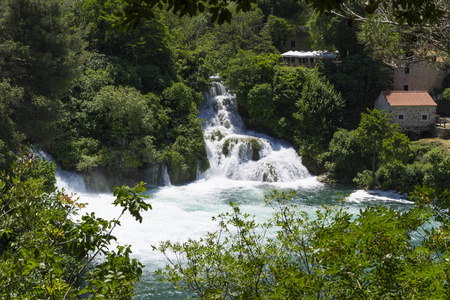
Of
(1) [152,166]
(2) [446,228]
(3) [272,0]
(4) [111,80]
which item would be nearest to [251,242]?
(2) [446,228]

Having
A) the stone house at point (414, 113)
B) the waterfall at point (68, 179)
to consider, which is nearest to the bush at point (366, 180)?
the stone house at point (414, 113)

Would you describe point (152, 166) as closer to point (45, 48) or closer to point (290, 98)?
point (45, 48)

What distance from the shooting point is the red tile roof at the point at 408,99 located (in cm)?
2842

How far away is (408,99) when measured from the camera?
28.8m

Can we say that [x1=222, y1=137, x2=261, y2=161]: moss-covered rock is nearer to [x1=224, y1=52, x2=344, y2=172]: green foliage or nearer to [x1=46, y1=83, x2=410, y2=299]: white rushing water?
[x1=46, y1=83, x2=410, y2=299]: white rushing water

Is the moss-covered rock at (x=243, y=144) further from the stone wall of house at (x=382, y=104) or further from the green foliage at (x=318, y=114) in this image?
the stone wall of house at (x=382, y=104)

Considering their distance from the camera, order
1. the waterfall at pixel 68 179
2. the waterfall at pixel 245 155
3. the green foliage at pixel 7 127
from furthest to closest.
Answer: the waterfall at pixel 245 155
the waterfall at pixel 68 179
the green foliage at pixel 7 127

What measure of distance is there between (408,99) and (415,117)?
1.30 metres

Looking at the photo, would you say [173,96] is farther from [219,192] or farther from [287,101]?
[287,101]

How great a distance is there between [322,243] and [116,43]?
27107mm

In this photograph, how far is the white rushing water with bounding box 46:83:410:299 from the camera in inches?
650

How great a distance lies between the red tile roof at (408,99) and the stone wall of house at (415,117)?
0.27 meters

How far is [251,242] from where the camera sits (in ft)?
20.0

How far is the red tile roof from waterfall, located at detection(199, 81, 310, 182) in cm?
730
